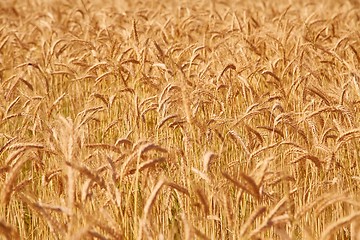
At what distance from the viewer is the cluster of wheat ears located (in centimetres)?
196

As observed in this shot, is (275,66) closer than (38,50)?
Yes

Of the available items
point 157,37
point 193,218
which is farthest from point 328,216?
point 157,37

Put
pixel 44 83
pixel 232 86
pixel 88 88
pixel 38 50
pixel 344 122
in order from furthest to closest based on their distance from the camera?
pixel 38 50, pixel 88 88, pixel 44 83, pixel 232 86, pixel 344 122

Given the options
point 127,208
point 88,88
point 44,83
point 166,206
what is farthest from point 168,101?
point 88,88

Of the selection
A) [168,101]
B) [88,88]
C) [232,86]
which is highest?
[88,88]

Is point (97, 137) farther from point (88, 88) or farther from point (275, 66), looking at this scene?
point (275, 66)

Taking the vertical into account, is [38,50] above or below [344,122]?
above

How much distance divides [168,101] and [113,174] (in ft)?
3.05

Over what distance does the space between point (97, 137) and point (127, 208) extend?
1.59m

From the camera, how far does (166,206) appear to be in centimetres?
242

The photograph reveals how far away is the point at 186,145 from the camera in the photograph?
106 inches

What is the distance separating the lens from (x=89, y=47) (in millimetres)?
4883

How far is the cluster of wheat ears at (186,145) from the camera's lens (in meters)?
1.96

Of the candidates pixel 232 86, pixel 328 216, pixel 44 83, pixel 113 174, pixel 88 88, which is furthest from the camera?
pixel 88 88
